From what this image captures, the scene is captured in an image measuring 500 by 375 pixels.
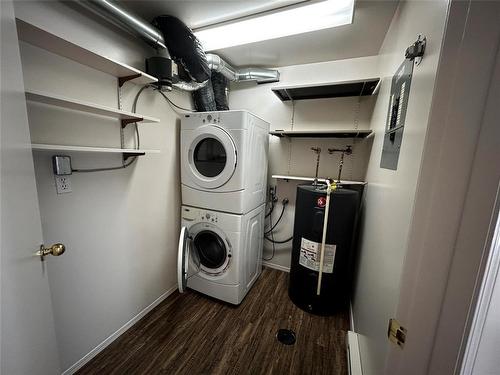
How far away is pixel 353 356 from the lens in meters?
1.31

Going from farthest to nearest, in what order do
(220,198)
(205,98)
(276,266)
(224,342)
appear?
(276,266)
(205,98)
(220,198)
(224,342)

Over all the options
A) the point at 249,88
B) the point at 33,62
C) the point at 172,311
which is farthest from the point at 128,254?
the point at 249,88

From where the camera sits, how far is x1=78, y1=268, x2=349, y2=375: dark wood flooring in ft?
4.47

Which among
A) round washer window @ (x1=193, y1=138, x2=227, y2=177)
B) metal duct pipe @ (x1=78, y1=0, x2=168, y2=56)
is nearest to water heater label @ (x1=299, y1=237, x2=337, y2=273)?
round washer window @ (x1=193, y1=138, x2=227, y2=177)

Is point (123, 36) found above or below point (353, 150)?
above

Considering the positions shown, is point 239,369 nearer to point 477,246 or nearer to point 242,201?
point 242,201

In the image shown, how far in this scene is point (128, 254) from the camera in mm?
1593

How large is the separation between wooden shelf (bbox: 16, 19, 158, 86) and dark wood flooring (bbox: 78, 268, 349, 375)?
6.32 ft

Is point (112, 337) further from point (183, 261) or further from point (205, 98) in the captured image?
point (205, 98)

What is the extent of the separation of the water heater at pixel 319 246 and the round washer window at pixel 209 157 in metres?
0.78

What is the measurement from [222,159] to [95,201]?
3.24ft

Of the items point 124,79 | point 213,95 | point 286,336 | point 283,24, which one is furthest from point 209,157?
point 286,336

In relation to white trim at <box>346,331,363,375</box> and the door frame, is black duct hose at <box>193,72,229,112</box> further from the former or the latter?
white trim at <box>346,331,363,375</box>

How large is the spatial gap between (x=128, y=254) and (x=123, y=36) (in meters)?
1.62
